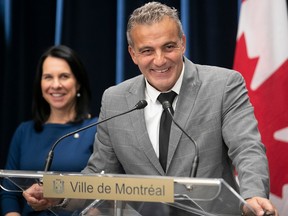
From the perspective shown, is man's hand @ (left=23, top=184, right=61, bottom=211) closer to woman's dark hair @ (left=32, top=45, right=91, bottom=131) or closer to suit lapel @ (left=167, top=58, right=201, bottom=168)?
suit lapel @ (left=167, top=58, right=201, bottom=168)

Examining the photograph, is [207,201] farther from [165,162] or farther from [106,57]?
[106,57]

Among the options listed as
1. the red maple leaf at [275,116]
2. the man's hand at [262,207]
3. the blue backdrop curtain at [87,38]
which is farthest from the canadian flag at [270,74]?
the man's hand at [262,207]

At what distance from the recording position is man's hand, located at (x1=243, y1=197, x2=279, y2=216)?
4.80 ft

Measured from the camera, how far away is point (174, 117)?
202cm

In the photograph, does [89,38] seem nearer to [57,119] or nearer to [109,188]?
[57,119]

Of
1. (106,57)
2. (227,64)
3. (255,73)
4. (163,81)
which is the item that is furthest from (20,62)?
(163,81)

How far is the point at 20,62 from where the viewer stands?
362 centimetres

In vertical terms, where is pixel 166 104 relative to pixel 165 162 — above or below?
above

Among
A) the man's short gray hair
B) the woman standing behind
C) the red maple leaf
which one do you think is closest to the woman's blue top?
the woman standing behind

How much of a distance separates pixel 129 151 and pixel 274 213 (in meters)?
0.71

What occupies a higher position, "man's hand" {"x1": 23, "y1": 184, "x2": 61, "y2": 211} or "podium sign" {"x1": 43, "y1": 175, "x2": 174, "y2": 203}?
"podium sign" {"x1": 43, "y1": 175, "x2": 174, "y2": 203}

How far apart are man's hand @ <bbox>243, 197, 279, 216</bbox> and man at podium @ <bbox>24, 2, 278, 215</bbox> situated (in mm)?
337

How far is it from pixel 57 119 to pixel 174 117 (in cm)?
124

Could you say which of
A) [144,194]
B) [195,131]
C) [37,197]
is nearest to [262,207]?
[144,194]
